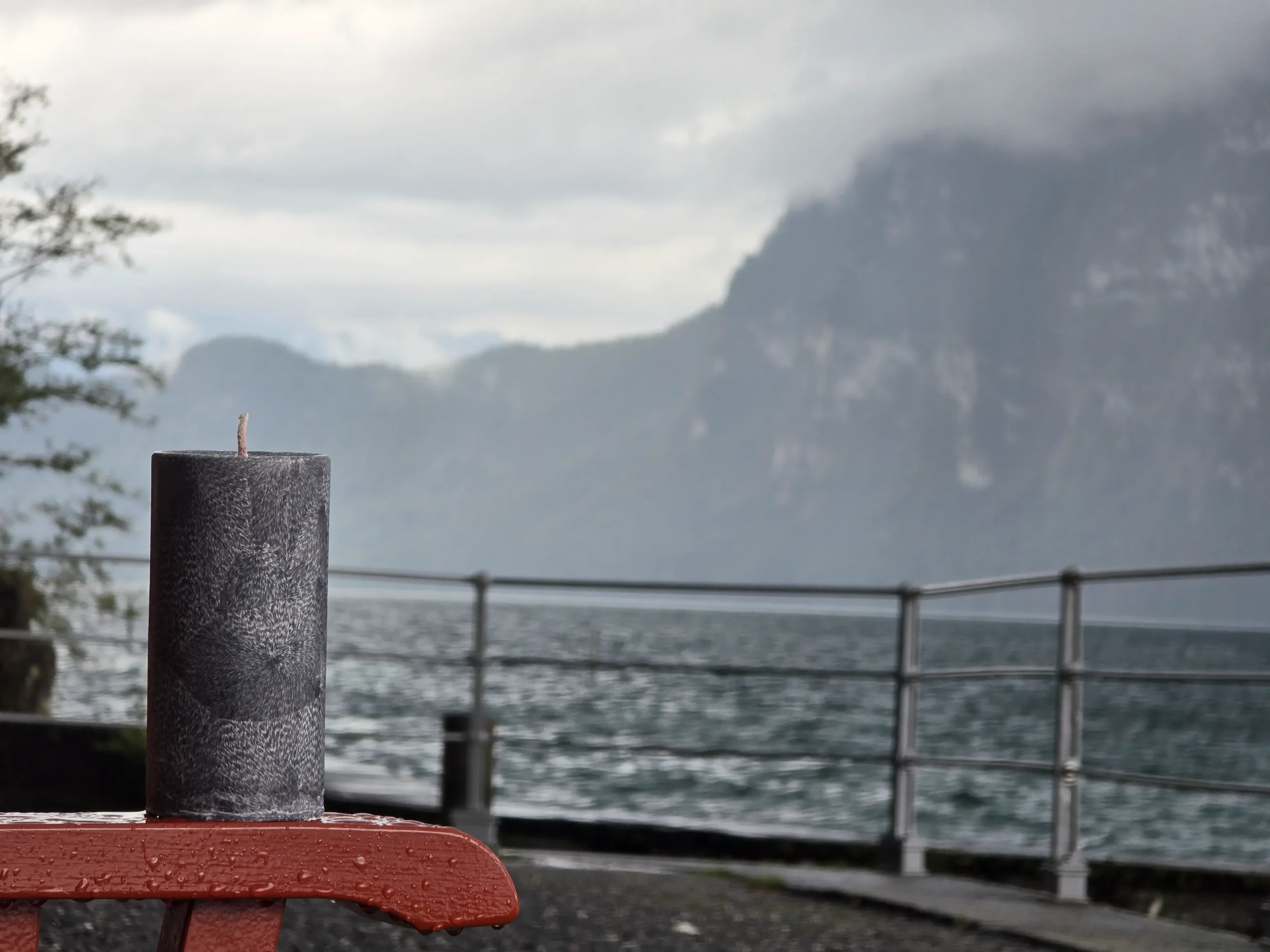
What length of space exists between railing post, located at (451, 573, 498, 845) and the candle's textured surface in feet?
14.9

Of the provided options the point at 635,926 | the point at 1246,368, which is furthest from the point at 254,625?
the point at 1246,368

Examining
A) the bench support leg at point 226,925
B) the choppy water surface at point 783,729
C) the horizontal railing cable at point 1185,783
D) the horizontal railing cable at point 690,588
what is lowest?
the choppy water surface at point 783,729

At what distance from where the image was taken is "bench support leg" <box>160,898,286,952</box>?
1.20 m

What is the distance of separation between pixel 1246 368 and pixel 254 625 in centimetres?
15374

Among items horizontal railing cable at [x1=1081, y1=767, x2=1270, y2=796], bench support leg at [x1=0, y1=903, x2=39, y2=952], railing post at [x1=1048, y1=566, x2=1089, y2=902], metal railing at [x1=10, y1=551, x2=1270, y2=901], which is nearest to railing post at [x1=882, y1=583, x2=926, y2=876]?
metal railing at [x1=10, y1=551, x2=1270, y2=901]

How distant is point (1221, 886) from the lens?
4840mm

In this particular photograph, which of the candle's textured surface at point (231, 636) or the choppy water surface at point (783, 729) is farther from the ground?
the candle's textured surface at point (231, 636)

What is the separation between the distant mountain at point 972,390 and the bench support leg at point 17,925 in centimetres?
14799

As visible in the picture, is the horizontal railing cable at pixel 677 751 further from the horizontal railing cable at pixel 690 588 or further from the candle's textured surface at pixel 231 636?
the candle's textured surface at pixel 231 636

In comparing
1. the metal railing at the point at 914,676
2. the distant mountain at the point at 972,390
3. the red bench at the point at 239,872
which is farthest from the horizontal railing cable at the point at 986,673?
the distant mountain at the point at 972,390

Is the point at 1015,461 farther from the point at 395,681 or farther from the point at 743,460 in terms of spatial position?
the point at 395,681

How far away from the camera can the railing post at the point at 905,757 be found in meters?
5.38

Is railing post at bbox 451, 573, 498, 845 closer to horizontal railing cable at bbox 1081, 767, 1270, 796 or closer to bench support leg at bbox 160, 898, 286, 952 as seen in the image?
horizontal railing cable at bbox 1081, 767, 1270, 796

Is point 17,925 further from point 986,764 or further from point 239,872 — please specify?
point 986,764
